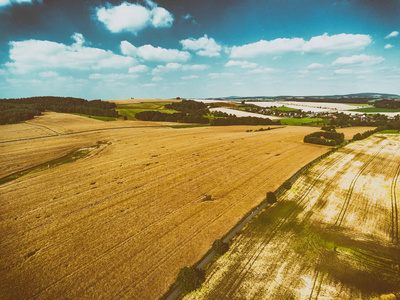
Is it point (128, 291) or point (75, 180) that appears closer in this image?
point (128, 291)

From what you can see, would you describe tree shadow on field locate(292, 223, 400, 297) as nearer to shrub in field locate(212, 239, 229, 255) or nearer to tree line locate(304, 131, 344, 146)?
shrub in field locate(212, 239, 229, 255)

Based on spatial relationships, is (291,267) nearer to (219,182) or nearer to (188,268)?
(188,268)

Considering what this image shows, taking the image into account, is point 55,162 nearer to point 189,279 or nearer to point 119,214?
point 119,214

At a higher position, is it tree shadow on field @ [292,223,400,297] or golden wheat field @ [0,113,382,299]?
golden wheat field @ [0,113,382,299]

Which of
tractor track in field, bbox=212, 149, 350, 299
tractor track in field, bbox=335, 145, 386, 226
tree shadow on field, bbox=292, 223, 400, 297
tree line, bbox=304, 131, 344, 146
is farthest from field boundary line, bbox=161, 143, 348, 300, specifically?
tree line, bbox=304, 131, 344, 146

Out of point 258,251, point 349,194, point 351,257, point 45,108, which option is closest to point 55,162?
point 258,251

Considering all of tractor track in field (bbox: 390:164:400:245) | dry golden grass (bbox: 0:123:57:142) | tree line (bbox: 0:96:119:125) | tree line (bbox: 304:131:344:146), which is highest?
tree line (bbox: 0:96:119:125)

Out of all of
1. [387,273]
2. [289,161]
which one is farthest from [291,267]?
[289,161]
